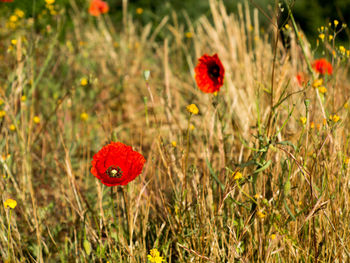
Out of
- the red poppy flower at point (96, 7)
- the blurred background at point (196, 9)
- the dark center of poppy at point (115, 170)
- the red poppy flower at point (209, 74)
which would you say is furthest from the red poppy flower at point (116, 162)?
the blurred background at point (196, 9)

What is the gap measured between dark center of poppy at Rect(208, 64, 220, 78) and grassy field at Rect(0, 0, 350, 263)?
0.50ft

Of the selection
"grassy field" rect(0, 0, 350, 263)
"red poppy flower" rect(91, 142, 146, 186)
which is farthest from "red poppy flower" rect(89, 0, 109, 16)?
"red poppy flower" rect(91, 142, 146, 186)

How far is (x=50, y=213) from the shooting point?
1.79 metres

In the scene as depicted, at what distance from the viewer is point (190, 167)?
1.42 metres

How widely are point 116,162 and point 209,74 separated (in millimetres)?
526

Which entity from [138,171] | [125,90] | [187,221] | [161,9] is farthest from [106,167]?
[161,9]

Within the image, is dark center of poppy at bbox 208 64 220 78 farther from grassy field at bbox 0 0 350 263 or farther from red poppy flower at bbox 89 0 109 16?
red poppy flower at bbox 89 0 109 16

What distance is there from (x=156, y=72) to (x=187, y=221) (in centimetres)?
211

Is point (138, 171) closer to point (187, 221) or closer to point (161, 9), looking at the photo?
point (187, 221)

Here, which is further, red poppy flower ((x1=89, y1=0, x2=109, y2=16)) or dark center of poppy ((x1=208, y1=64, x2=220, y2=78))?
red poppy flower ((x1=89, y1=0, x2=109, y2=16))

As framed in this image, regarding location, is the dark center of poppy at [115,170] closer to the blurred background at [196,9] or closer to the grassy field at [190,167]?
the grassy field at [190,167]

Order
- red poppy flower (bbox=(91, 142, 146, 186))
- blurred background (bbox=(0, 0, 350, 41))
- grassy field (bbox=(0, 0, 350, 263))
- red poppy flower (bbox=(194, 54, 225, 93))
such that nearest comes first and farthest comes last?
red poppy flower (bbox=(91, 142, 146, 186)), grassy field (bbox=(0, 0, 350, 263)), red poppy flower (bbox=(194, 54, 225, 93)), blurred background (bbox=(0, 0, 350, 41))

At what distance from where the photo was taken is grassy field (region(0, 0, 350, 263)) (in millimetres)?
1268

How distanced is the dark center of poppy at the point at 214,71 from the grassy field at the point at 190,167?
0.15 metres
